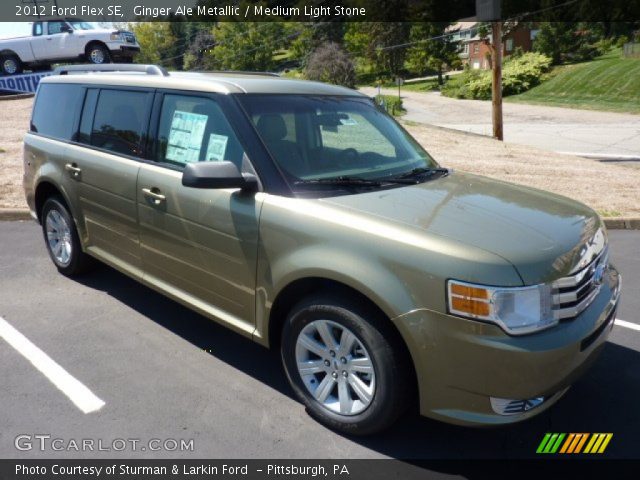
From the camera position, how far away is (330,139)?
156 inches

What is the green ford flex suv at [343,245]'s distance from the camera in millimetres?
2707

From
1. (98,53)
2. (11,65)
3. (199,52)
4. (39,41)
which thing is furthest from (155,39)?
(98,53)

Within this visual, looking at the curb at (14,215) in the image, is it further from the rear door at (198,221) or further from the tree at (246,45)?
the tree at (246,45)

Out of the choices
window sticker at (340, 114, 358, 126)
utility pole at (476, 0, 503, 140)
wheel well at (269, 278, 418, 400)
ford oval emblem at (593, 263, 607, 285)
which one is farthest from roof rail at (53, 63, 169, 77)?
utility pole at (476, 0, 503, 140)

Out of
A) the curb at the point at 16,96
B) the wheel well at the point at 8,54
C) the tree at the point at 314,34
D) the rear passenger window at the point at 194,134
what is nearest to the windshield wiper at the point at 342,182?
the rear passenger window at the point at 194,134

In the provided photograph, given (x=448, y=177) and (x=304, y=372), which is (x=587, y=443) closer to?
(x=304, y=372)

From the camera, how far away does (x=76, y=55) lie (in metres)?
20.9

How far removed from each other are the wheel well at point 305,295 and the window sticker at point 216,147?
0.98 metres

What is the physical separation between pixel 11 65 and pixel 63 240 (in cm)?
2013

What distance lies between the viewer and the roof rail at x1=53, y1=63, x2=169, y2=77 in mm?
4555

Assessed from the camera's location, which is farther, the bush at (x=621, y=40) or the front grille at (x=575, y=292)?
the bush at (x=621, y=40)

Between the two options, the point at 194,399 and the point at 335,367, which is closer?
the point at 335,367

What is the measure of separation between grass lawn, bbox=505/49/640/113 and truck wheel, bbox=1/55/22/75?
28.1 meters

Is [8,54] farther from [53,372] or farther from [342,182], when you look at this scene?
[342,182]
